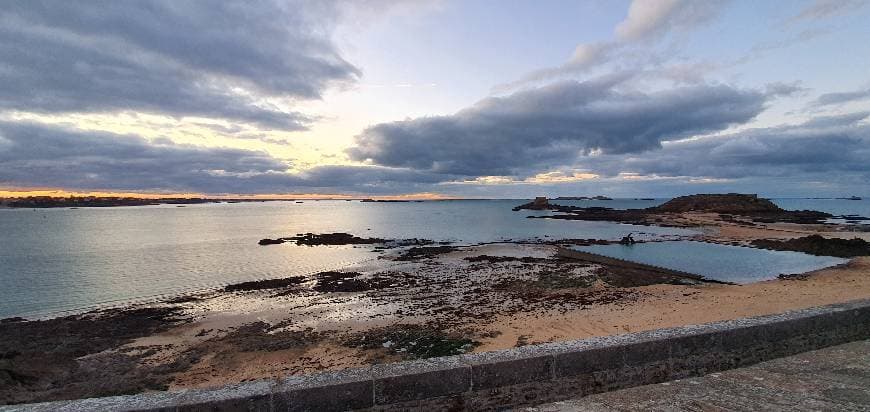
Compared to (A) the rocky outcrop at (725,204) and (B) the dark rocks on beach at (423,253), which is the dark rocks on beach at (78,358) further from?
(A) the rocky outcrop at (725,204)

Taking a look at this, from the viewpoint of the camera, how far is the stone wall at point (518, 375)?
3.90 metres

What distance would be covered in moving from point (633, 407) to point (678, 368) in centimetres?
124

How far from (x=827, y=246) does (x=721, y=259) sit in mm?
10157

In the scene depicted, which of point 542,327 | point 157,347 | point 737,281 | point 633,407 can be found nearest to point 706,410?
point 633,407

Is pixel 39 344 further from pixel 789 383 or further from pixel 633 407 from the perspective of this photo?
pixel 789 383

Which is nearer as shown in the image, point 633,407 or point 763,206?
point 633,407

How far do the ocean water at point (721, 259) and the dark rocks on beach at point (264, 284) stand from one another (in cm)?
2341

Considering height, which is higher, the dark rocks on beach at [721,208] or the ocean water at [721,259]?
the dark rocks on beach at [721,208]

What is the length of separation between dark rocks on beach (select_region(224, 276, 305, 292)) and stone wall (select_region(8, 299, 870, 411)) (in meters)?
20.2

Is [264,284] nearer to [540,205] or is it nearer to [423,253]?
[423,253]

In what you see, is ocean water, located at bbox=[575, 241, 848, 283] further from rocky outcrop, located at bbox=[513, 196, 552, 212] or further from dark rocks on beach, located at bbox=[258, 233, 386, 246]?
rocky outcrop, located at bbox=[513, 196, 552, 212]

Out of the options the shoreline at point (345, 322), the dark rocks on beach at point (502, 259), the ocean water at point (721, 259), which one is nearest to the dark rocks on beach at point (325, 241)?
the dark rocks on beach at point (502, 259)

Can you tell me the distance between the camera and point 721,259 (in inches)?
1220

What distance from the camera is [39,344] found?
45.5 feet
